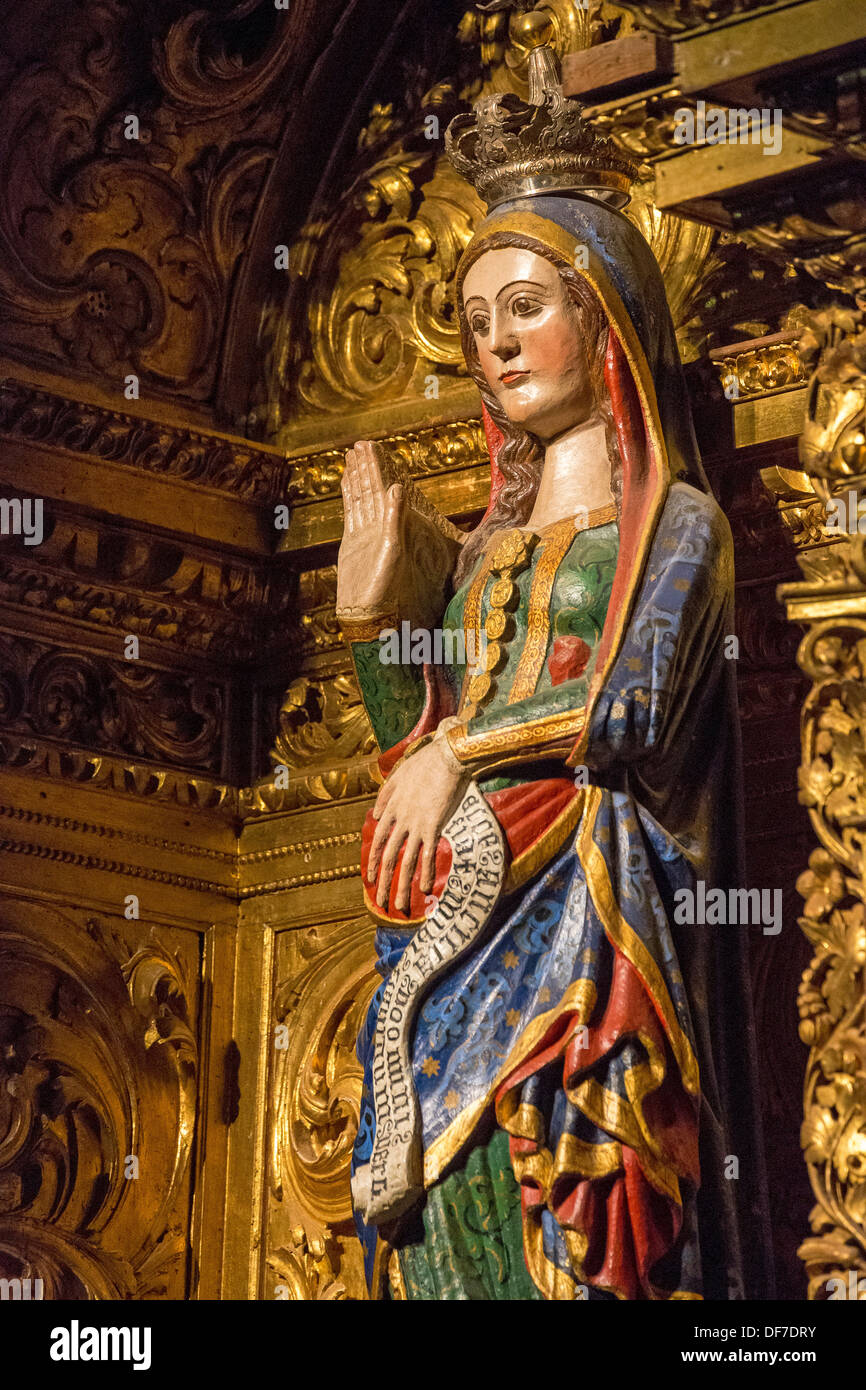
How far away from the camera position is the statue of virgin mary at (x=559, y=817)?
12.6 ft

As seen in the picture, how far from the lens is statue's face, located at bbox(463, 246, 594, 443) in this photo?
4277 mm

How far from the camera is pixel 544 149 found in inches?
172

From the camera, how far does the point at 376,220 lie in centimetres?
518

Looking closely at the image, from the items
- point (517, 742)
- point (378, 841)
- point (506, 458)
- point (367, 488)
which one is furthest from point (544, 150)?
point (378, 841)

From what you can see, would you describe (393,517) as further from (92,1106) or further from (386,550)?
(92,1106)

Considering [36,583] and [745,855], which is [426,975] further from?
[36,583]

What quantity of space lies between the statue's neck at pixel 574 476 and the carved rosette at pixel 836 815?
0.67 m

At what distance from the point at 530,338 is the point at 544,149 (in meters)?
0.29

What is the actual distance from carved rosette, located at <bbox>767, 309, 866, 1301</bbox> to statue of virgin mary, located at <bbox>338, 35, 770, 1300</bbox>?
37 centimetres

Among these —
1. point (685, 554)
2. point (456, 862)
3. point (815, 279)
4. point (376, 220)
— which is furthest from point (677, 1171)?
point (376, 220)

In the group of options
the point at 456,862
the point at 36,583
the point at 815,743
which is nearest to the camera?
the point at 815,743

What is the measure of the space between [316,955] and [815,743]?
1579 millimetres

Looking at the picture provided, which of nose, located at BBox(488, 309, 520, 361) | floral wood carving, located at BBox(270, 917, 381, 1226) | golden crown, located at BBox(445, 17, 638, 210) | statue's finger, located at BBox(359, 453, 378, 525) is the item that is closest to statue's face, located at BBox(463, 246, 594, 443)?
nose, located at BBox(488, 309, 520, 361)

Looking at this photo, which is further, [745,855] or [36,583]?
[36,583]
